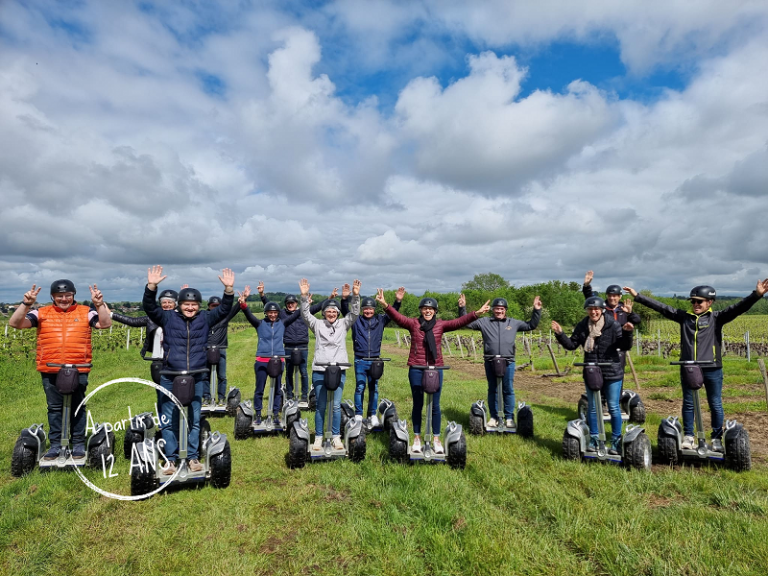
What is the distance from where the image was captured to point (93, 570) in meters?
3.69

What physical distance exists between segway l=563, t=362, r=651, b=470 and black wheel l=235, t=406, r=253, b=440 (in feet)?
17.0

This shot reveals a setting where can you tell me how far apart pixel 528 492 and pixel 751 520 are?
2079 millimetres

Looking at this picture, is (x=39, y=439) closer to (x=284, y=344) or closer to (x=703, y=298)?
(x=284, y=344)

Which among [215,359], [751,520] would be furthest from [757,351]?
[215,359]

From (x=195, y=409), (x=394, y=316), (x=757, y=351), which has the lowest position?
(x=757, y=351)

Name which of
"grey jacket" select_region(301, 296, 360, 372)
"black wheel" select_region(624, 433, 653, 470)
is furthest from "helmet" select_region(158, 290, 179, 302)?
"black wheel" select_region(624, 433, 653, 470)

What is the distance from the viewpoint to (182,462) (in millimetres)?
5184

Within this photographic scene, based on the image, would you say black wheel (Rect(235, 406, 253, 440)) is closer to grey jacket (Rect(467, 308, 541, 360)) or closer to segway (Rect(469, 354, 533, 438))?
segway (Rect(469, 354, 533, 438))

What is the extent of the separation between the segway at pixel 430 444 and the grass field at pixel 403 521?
188mm

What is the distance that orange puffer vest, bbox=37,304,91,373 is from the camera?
19.2 ft

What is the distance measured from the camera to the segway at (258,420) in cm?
750

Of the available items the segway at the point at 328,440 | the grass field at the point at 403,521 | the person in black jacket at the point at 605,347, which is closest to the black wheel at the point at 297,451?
the segway at the point at 328,440

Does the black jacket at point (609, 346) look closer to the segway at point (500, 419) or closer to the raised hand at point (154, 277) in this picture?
the segway at point (500, 419)

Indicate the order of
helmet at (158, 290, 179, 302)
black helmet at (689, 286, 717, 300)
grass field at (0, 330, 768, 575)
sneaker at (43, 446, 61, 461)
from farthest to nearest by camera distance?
helmet at (158, 290, 179, 302) → black helmet at (689, 286, 717, 300) → sneaker at (43, 446, 61, 461) → grass field at (0, 330, 768, 575)
